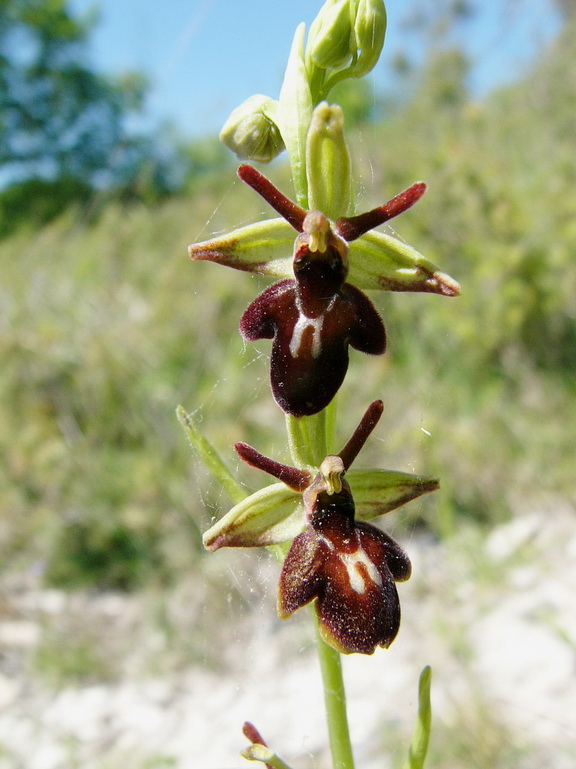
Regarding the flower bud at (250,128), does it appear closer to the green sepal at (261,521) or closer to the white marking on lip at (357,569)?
the green sepal at (261,521)

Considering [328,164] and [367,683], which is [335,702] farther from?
[367,683]

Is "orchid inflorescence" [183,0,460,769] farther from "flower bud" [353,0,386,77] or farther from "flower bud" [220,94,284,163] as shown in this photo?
"flower bud" [220,94,284,163]

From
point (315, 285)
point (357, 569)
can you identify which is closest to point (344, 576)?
point (357, 569)

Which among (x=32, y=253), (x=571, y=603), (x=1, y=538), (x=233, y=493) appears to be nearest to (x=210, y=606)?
(x=1, y=538)

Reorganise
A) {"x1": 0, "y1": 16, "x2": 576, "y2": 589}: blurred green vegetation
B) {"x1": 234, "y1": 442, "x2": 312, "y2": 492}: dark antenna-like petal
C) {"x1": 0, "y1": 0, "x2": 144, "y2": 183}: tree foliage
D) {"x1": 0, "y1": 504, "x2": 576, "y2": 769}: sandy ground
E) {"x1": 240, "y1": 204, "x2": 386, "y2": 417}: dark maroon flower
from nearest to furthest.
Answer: {"x1": 240, "y1": 204, "x2": 386, "y2": 417}: dark maroon flower
{"x1": 234, "y1": 442, "x2": 312, "y2": 492}: dark antenna-like petal
{"x1": 0, "y1": 504, "x2": 576, "y2": 769}: sandy ground
{"x1": 0, "y1": 16, "x2": 576, "y2": 589}: blurred green vegetation
{"x1": 0, "y1": 0, "x2": 144, "y2": 183}: tree foliage

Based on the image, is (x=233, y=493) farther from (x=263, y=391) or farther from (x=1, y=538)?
(x=1, y=538)

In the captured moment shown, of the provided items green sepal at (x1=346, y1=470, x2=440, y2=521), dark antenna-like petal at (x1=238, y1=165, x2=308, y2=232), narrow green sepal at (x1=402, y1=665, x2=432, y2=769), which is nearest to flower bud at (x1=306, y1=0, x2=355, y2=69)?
dark antenna-like petal at (x1=238, y1=165, x2=308, y2=232)
